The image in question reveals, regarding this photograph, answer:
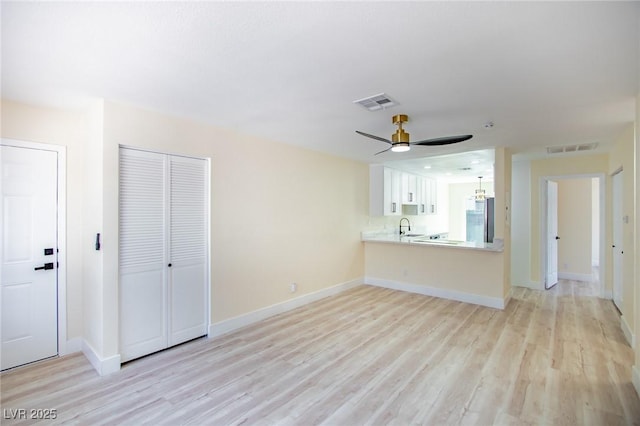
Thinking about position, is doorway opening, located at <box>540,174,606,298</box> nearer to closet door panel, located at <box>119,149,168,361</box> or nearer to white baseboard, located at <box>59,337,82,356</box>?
closet door panel, located at <box>119,149,168,361</box>

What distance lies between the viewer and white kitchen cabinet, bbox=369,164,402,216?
243 inches

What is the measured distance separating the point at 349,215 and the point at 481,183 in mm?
5446

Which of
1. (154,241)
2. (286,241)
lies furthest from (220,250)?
(286,241)

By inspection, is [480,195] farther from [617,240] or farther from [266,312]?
[266,312]

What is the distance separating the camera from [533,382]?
2.62 metres

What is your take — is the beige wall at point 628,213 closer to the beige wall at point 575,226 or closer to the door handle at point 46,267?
the beige wall at point 575,226

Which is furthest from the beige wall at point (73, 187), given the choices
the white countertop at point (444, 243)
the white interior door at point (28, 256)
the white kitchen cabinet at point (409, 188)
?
the white kitchen cabinet at point (409, 188)

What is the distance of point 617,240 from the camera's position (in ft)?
14.9

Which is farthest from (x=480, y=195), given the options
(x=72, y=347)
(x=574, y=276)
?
(x=72, y=347)

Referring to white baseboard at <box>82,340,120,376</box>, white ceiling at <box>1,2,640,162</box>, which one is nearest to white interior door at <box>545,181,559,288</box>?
white ceiling at <box>1,2,640,162</box>

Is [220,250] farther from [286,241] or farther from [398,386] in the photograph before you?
[398,386]

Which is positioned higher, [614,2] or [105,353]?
[614,2]

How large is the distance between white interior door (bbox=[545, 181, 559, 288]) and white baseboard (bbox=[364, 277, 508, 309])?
6.10 feet

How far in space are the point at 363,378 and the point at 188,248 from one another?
2.31 m
